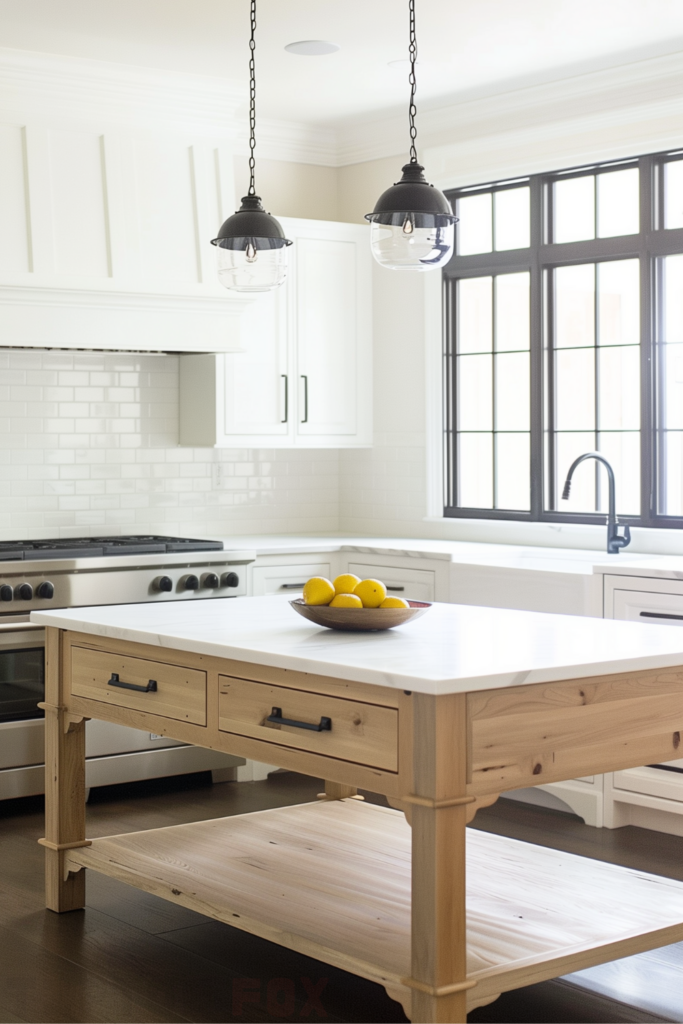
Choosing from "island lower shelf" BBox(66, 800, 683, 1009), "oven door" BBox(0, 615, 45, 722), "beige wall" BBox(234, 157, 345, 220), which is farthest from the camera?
"beige wall" BBox(234, 157, 345, 220)

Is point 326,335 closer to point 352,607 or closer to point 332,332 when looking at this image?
point 332,332

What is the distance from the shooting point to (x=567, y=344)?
5832 mm

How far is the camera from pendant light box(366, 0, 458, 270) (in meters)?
3.17

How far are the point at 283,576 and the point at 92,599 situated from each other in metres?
0.98

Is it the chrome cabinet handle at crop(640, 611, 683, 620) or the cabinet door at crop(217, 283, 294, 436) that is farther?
the cabinet door at crop(217, 283, 294, 436)

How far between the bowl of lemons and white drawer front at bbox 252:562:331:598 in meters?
2.47

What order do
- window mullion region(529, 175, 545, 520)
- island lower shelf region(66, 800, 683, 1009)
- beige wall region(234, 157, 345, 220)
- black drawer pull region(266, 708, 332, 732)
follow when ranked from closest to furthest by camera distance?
black drawer pull region(266, 708, 332, 732)
island lower shelf region(66, 800, 683, 1009)
window mullion region(529, 175, 545, 520)
beige wall region(234, 157, 345, 220)

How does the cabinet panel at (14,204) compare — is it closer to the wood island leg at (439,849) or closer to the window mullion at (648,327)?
the window mullion at (648,327)

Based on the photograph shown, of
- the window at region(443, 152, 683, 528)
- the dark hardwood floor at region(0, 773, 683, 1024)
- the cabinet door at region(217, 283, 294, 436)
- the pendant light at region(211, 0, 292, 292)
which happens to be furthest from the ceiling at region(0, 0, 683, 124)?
the dark hardwood floor at region(0, 773, 683, 1024)

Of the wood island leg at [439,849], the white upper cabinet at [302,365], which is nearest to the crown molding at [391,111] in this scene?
the white upper cabinet at [302,365]

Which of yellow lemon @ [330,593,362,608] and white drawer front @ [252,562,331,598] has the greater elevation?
yellow lemon @ [330,593,362,608]

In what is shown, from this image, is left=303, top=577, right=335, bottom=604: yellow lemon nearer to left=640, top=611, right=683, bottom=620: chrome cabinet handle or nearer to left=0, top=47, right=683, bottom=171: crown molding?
left=640, top=611, right=683, bottom=620: chrome cabinet handle

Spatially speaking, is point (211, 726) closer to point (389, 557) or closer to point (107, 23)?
point (389, 557)

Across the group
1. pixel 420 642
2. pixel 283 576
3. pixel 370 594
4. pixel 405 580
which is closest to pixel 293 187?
pixel 283 576
